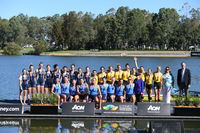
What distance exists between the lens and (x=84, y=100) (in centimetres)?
1783

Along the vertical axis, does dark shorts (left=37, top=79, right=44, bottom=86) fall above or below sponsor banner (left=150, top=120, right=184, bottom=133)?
above

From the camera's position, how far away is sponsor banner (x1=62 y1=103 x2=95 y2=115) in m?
16.9

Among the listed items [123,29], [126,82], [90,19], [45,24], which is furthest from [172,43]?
[126,82]

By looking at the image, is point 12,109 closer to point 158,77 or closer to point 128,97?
point 128,97

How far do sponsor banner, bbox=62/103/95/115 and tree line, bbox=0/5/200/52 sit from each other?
9077 cm

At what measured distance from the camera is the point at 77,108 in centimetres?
1703

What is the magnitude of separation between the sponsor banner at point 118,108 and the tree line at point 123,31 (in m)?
90.4

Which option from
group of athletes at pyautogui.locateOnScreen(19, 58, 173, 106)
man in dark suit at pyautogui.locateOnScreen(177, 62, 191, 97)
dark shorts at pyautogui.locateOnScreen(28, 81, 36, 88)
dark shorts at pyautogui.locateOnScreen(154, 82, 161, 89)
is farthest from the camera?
dark shorts at pyautogui.locateOnScreen(154, 82, 161, 89)

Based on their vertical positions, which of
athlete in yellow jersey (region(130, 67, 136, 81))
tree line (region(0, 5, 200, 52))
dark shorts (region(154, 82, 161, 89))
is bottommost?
dark shorts (region(154, 82, 161, 89))

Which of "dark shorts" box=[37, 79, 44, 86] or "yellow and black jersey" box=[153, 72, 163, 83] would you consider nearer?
"dark shorts" box=[37, 79, 44, 86]

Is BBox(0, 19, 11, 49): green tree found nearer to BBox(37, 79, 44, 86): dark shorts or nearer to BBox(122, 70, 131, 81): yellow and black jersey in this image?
BBox(37, 79, 44, 86): dark shorts

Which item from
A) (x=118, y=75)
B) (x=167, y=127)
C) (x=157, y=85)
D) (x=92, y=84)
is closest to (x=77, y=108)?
(x=92, y=84)

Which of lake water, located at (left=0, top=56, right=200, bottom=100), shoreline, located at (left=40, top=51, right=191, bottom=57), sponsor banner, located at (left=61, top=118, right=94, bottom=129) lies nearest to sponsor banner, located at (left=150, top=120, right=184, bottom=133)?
sponsor banner, located at (left=61, top=118, right=94, bottom=129)

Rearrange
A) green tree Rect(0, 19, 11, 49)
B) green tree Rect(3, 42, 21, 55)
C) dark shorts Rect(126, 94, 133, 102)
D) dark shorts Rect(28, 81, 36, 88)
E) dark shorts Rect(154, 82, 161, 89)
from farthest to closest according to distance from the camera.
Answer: green tree Rect(0, 19, 11, 49)
green tree Rect(3, 42, 21, 55)
dark shorts Rect(154, 82, 161, 89)
dark shorts Rect(28, 81, 36, 88)
dark shorts Rect(126, 94, 133, 102)
